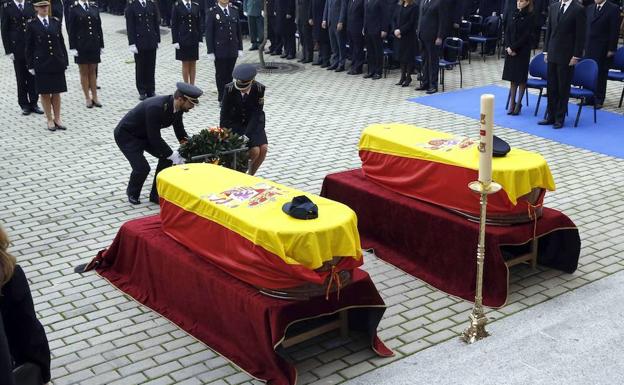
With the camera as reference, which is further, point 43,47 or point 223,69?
point 223,69

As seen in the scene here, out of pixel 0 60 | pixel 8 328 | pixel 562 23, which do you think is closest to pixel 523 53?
pixel 562 23

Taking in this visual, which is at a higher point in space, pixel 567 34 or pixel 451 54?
pixel 567 34

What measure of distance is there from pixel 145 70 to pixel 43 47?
8.36 ft

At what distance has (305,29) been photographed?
17219 mm

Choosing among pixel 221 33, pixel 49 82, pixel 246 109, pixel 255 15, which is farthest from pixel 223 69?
pixel 246 109

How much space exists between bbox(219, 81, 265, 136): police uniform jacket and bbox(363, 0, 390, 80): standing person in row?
695cm

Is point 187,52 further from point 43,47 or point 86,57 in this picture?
point 43,47

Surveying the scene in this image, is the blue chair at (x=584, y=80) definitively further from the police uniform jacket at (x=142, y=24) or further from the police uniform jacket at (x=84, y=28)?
the police uniform jacket at (x=84, y=28)

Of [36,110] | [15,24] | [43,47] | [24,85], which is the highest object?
[15,24]

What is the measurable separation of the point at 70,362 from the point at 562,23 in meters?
8.47

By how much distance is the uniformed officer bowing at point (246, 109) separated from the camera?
332 inches

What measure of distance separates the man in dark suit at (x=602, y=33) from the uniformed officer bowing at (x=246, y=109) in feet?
21.1

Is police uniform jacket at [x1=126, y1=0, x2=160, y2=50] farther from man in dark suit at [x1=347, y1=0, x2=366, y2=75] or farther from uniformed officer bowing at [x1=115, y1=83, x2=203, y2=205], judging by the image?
uniformed officer bowing at [x1=115, y1=83, x2=203, y2=205]

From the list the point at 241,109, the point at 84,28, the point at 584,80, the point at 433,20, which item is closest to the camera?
the point at 241,109
